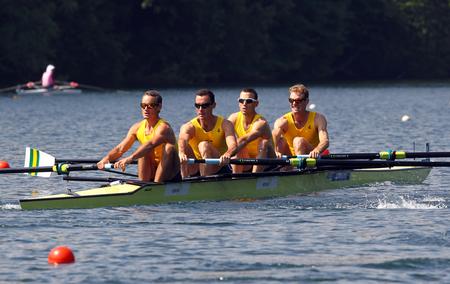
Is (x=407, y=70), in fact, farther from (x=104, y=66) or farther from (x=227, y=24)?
(x=104, y=66)

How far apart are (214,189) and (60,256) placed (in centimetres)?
492

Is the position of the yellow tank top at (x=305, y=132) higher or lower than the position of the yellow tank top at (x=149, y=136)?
higher

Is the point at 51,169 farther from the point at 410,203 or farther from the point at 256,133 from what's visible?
the point at 410,203

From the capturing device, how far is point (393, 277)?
39.0 ft

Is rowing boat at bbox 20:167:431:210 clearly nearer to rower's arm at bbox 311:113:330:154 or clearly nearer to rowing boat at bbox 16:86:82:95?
rower's arm at bbox 311:113:330:154

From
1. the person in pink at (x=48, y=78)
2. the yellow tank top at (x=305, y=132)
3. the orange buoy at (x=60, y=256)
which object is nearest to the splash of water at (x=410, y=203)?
the yellow tank top at (x=305, y=132)

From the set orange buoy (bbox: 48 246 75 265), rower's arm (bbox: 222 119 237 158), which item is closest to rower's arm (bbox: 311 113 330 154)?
rower's arm (bbox: 222 119 237 158)

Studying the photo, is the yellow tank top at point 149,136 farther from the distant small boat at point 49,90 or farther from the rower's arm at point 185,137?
the distant small boat at point 49,90

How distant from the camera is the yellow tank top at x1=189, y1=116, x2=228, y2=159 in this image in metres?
17.6

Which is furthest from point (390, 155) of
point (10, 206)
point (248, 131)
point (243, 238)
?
point (10, 206)

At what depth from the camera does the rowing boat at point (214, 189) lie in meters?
16.0

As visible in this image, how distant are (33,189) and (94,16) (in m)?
47.8

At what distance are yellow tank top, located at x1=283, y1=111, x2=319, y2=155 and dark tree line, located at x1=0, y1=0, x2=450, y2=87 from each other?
4188cm

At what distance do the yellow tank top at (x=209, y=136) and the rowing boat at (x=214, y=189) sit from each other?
572 mm
